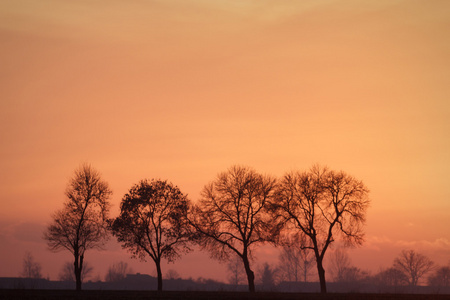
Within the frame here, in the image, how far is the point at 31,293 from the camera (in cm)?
4734

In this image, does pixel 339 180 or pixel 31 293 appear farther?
pixel 339 180

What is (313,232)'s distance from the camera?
7619 centimetres

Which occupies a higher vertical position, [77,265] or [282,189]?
[282,189]

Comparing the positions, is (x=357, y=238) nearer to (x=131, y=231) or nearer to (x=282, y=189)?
(x=282, y=189)

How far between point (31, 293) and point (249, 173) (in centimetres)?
3905

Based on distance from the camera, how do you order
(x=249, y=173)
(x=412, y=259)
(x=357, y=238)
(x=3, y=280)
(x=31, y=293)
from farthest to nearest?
(x=412, y=259) → (x=3, y=280) → (x=249, y=173) → (x=357, y=238) → (x=31, y=293)

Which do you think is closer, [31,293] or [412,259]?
[31,293]

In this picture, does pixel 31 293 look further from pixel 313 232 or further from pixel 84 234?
pixel 313 232

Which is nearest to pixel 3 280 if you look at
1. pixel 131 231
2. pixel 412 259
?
pixel 131 231

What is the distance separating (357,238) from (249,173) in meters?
16.5

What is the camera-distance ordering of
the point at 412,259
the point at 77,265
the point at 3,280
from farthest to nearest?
the point at 412,259 < the point at 3,280 < the point at 77,265

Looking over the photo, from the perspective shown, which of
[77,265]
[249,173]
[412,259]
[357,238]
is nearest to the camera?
[77,265]

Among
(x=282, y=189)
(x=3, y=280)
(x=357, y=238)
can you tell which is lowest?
(x=3, y=280)

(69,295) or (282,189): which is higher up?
(282,189)
